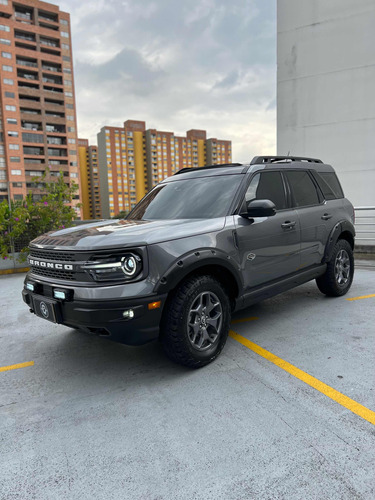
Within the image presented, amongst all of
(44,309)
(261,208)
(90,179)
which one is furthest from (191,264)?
(90,179)

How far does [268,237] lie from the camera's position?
3621mm

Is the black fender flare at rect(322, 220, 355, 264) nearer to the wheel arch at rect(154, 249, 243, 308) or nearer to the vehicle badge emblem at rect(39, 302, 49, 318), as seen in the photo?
the wheel arch at rect(154, 249, 243, 308)

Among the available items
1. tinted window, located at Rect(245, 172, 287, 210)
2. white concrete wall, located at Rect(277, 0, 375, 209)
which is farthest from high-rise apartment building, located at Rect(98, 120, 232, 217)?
tinted window, located at Rect(245, 172, 287, 210)

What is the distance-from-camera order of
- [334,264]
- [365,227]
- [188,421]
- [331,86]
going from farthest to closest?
1. [331,86]
2. [365,227]
3. [334,264]
4. [188,421]

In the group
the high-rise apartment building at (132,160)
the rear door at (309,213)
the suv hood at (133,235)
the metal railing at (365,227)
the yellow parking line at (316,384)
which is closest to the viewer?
the yellow parking line at (316,384)

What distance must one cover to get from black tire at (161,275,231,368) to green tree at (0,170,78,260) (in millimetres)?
6614

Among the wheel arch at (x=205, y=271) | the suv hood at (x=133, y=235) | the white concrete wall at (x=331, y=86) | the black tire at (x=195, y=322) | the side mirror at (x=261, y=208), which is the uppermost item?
the white concrete wall at (x=331, y=86)

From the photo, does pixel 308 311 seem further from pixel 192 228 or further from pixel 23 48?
pixel 23 48

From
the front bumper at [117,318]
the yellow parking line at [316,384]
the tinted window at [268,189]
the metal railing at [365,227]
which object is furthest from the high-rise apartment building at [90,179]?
the front bumper at [117,318]

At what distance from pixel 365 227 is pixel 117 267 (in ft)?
27.7

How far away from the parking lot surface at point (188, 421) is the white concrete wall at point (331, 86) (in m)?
7.58

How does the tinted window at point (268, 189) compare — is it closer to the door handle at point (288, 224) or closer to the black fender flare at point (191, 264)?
the door handle at point (288, 224)

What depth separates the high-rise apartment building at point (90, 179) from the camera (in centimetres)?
11956

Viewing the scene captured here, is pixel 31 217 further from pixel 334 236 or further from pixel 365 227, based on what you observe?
pixel 365 227
